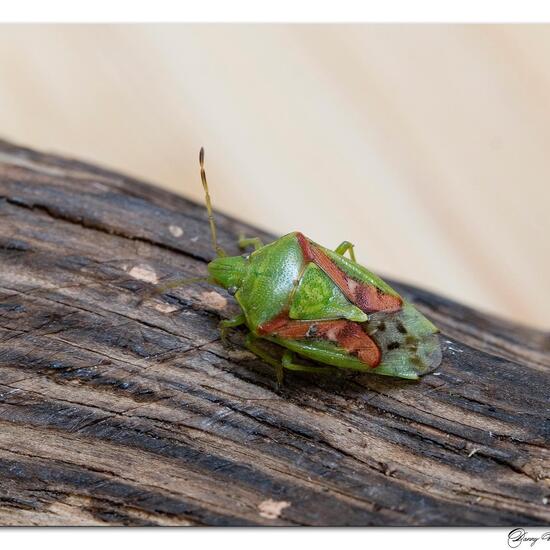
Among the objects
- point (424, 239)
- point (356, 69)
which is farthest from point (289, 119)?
point (424, 239)

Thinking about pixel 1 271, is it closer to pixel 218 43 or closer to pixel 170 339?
pixel 170 339

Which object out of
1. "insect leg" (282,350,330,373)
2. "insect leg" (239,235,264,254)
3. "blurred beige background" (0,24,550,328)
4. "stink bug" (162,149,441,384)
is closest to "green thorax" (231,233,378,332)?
"stink bug" (162,149,441,384)

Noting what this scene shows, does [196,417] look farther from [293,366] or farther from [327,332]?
[327,332]

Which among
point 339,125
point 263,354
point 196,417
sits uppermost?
point 339,125

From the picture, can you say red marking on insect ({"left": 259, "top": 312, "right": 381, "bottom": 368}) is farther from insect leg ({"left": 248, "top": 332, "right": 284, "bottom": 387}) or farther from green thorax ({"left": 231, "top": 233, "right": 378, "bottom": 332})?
insect leg ({"left": 248, "top": 332, "right": 284, "bottom": 387})

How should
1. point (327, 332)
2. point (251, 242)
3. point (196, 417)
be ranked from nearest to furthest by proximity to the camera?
1. point (196, 417)
2. point (327, 332)
3. point (251, 242)

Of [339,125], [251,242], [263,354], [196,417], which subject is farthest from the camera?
[339,125]

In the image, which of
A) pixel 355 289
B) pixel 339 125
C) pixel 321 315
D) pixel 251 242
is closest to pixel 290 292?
pixel 321 315
